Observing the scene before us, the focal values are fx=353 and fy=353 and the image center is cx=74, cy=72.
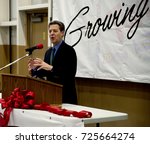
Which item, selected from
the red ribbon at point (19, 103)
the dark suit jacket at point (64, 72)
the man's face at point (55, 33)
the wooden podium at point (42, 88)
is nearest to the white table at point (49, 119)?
the red ribbon at point (19, 103)

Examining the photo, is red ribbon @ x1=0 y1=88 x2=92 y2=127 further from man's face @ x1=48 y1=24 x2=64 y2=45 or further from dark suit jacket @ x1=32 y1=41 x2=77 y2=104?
man's face @ x1=48 y1=24 x2=64 y2=45

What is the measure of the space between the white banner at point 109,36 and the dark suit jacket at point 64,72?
3.24 feet

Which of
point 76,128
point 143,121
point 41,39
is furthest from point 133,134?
point 41,39

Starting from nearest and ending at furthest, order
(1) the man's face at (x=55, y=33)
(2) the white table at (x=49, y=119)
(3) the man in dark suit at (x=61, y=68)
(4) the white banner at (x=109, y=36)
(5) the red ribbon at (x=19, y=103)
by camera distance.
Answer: (2) the white table at (x=49, y=119) < (5) the red ribbon at (x=19, y=103) < (3) the man in dark suit at (x=61, y=68) < (1) the man's face at (x=55, y=33) < (4) the white banner at (x=109, y=36)

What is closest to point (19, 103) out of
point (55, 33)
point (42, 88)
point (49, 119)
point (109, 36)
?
point (42, 88)

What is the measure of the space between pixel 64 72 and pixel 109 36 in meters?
1.28

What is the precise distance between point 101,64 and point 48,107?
1.60 metres

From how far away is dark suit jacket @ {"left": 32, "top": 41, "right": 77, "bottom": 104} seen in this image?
2812 millimetres

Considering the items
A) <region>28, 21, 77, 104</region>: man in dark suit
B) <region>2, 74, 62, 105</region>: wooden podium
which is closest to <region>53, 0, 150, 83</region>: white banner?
<region>28, 21, 77, 104</region>: man in dark suit

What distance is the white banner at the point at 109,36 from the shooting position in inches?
143

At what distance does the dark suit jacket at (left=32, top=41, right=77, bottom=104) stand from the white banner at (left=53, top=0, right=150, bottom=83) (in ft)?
3.24

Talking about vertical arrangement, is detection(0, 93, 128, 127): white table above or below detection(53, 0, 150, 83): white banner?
below

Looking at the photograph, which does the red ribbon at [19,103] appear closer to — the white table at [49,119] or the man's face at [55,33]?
the white table at [49,119]

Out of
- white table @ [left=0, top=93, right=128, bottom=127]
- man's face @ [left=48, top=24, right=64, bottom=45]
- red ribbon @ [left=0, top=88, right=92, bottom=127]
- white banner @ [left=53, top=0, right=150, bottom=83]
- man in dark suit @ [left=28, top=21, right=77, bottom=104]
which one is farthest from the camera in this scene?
white banner @ [left=53, top=0, right=150, bottom=83]
